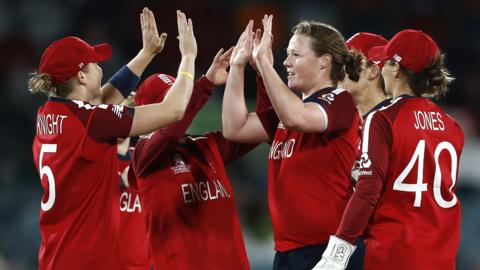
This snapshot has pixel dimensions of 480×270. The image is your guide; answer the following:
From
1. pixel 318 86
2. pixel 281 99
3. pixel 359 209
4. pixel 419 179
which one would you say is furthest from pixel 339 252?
pixel 318 86

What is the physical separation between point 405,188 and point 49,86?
1.85 m

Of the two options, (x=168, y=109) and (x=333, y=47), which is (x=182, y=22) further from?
(x=333, y=47)

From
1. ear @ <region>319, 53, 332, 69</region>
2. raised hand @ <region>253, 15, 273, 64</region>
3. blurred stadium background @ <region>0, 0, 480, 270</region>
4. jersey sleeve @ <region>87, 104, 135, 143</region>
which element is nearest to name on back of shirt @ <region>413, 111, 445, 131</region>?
ear @ <region>319, 53, 332, 69</region>

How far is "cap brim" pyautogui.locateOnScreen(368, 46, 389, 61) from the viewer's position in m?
4.53

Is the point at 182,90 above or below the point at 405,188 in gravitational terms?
above

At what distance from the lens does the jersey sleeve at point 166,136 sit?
4.73 meters

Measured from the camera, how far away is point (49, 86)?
4.79 m

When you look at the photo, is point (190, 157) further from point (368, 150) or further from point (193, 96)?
point (368, 150)

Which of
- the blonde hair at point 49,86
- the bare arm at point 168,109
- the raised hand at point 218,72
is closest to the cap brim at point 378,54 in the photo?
the raised hand at point 218,72

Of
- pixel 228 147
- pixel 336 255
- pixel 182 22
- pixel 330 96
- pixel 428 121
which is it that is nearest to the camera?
pixel 336 255

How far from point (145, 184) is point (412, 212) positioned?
4.58 feet

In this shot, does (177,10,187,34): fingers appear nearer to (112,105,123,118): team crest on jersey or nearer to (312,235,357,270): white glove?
(112,105,123,118): team crest on jersey

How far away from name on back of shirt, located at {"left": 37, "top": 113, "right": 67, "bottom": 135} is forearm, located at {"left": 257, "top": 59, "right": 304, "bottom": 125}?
102cm

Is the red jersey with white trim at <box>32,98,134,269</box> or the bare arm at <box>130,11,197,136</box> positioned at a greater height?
the bare arm at <box>130,11,197,136</box>
